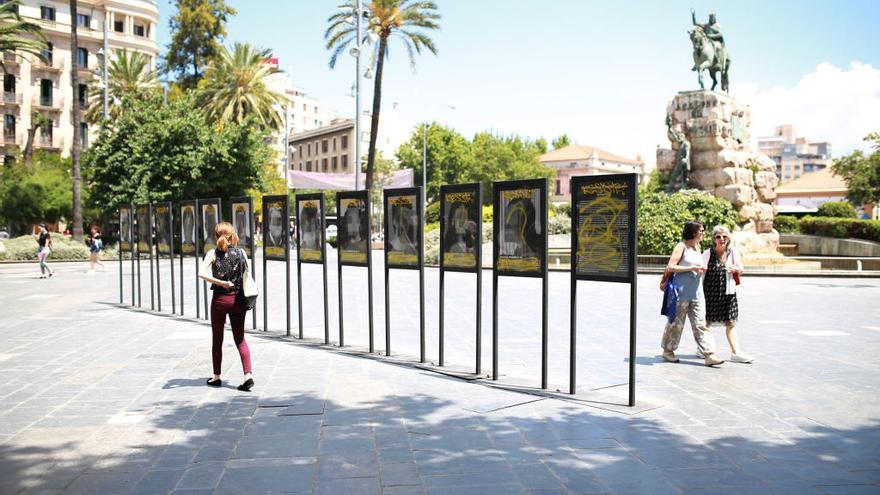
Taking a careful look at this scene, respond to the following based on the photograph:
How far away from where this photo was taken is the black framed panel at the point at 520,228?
727 cm

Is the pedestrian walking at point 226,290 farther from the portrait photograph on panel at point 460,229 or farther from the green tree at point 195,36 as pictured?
the green tree at point 195,36

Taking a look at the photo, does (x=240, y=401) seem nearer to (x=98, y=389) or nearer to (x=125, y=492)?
(x=98, y=389)

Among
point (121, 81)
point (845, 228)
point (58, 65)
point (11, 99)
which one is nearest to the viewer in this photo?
point (845, 228)

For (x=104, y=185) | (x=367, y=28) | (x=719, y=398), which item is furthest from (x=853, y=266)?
(x=104, y=185)

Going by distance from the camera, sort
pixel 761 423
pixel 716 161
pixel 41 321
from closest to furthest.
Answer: pixel 761 423 < pixel 41 321 < pixel 716 161

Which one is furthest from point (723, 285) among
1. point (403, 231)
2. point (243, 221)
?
point (243, 221)

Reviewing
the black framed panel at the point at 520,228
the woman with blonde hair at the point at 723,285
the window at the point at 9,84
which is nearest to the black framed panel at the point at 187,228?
the black framed panel at the point at 520,228

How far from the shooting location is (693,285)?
8414 mm

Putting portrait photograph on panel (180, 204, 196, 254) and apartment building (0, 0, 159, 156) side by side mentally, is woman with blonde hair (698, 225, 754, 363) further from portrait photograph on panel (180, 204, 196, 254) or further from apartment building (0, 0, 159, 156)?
apartment building (0, 0, 159, 156)

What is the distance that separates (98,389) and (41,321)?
247 inches

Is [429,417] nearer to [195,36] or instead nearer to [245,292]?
[245,292]

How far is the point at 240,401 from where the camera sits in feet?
22.2

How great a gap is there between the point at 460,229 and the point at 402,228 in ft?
4.09

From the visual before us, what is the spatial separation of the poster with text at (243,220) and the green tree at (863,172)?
41.6 m
